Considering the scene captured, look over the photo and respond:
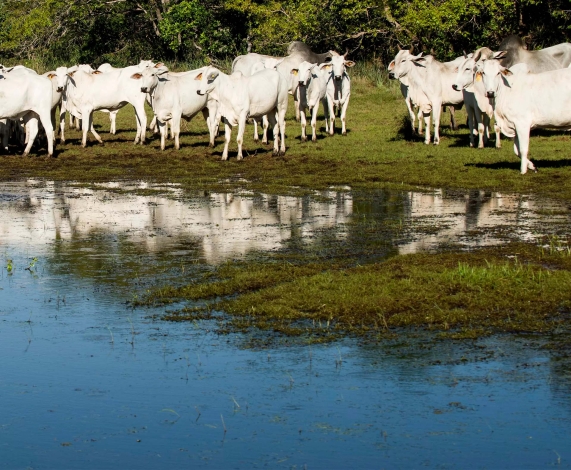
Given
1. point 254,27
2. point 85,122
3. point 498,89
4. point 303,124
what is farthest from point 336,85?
point 254,27

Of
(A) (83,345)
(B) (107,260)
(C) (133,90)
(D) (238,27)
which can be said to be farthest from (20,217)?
(D) (238,27)

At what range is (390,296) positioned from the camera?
316 inches

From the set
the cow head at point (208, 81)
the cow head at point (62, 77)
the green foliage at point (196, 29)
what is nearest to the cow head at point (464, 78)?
the cow head at point (208, 81)

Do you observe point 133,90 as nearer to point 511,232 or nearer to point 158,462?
point 511,232

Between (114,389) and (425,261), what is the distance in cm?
405

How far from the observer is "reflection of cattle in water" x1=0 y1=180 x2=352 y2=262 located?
36.6 feet

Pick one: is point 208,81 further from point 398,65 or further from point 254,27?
point 254,27

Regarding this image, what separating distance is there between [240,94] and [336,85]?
501 centimetres

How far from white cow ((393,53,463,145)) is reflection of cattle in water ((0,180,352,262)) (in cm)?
643

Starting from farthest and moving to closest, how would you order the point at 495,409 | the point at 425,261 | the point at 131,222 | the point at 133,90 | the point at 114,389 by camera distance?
1. the point at 133,90
2. the point at 131,222
3. the point at 425,261
4. the point at 114,389
5. the point at 495,409

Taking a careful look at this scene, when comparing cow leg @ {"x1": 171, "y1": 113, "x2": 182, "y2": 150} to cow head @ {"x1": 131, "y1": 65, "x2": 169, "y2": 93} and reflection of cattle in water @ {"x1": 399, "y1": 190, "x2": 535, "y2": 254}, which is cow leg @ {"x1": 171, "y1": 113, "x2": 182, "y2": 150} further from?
reflection of cattle in water @ {"x1": 399, "y1": 190, "x2": 535, "y2": 254}

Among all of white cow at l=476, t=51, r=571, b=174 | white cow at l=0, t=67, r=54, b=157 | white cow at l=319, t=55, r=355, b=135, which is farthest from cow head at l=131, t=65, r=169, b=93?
white cow at l=476, t=51, r=571, b=174

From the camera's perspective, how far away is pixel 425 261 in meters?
9.37

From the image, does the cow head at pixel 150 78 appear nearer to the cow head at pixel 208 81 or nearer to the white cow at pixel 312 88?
the cow head at pixel 208 81
